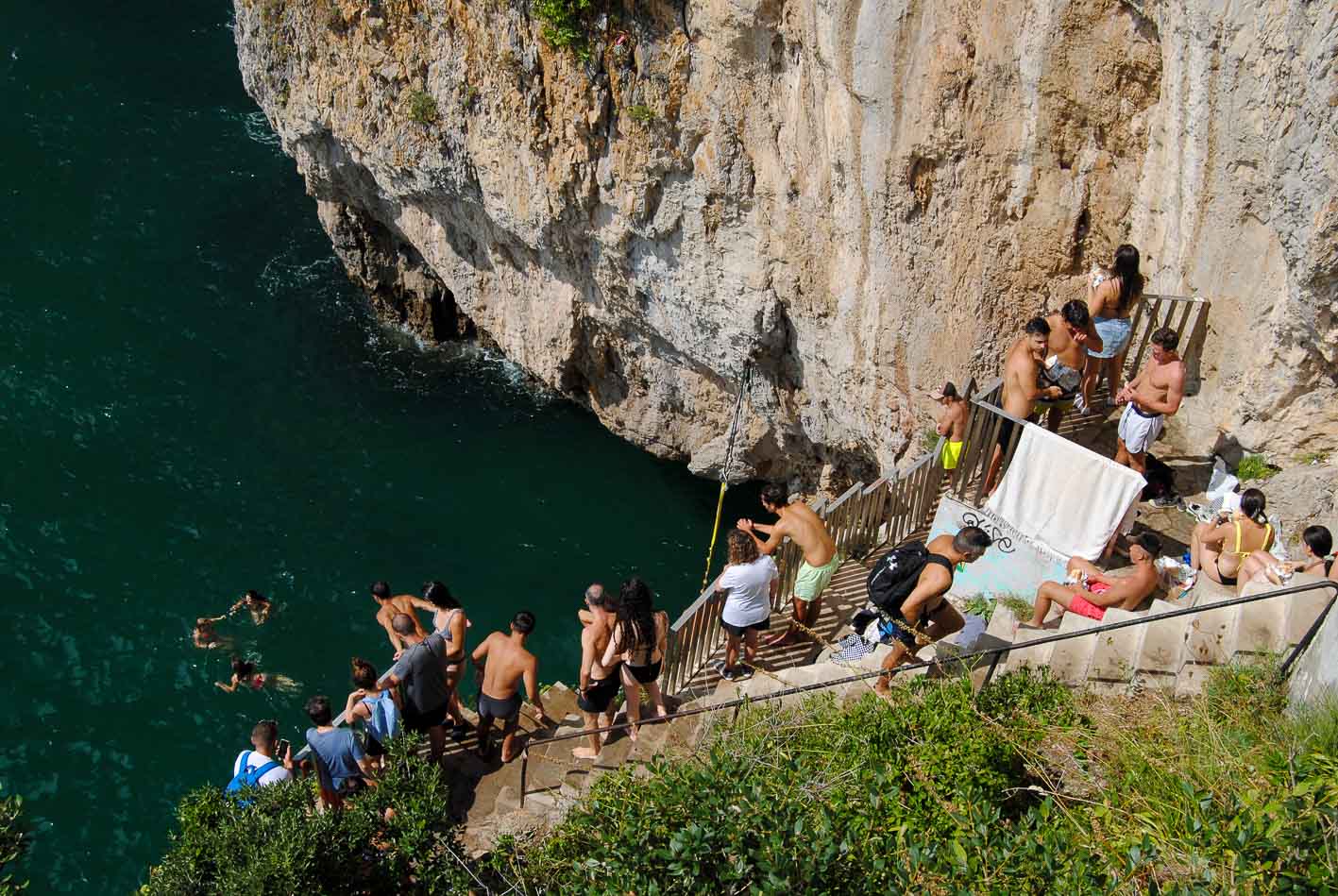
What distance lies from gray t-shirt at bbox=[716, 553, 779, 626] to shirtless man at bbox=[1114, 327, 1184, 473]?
12.1 feet

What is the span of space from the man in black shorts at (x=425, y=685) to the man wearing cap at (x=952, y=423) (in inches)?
208

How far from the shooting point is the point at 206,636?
16.3m

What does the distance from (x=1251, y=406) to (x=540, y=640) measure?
10.5 m

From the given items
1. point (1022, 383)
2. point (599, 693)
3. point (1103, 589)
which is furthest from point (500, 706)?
point (1022, 383)

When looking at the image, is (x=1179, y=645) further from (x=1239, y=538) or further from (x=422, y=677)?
(x=422, y=677)

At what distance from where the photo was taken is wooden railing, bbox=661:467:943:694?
10.3 meters

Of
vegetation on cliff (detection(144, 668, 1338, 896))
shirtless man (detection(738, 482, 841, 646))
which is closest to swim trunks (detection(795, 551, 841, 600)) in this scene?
shirtless man (detection(738, 482, 841, 646))

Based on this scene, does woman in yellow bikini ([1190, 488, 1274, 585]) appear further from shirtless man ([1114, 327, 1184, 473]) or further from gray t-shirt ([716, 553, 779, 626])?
gray t-shirt ([716, 553, 779, 626])

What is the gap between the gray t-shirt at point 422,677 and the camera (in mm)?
9469

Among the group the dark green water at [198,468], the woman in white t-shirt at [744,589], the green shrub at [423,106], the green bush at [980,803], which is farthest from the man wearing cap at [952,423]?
the green shrub at [423,106]

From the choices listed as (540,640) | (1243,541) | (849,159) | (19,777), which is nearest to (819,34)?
(849,159)

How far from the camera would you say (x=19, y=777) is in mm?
14266

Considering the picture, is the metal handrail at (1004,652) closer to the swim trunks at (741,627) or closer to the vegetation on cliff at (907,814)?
the vegetation on cliff at (907,814)

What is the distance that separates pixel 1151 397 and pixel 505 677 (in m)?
6.63
